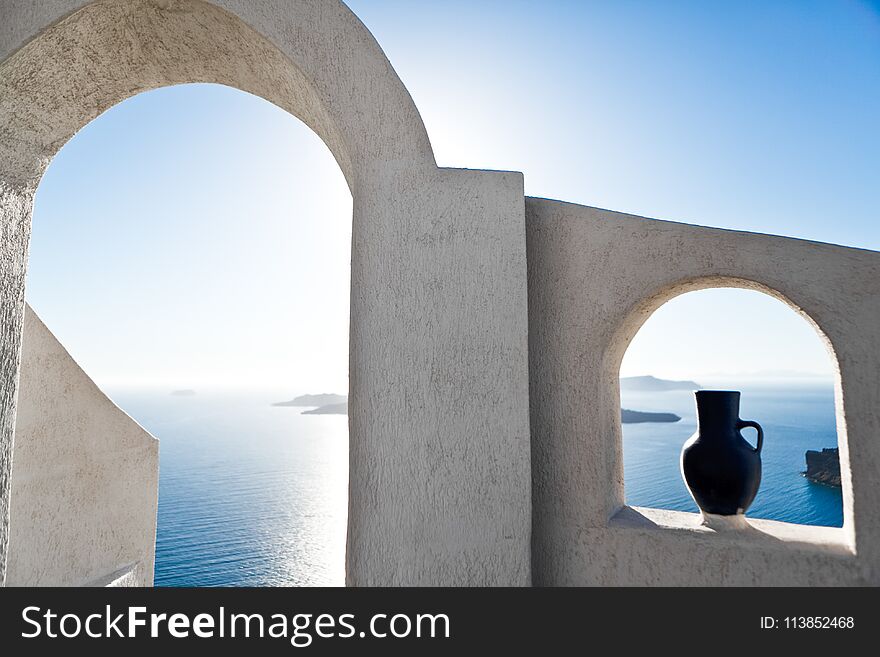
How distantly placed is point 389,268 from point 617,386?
1.17m

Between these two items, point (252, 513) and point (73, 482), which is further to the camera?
point (252, 513)

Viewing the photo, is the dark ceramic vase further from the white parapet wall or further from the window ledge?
the white parapet wall

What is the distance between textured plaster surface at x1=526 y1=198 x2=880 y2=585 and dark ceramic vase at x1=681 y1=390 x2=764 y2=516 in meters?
0.13

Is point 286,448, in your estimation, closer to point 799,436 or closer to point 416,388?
point 799,436

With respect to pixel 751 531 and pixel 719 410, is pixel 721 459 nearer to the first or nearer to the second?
pixel 719 410

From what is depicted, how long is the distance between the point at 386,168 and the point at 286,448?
30610mm

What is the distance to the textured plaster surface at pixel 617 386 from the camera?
1.93 metres

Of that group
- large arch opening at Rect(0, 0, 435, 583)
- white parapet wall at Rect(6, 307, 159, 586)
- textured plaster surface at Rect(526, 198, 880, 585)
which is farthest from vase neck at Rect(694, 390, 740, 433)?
white parapet wall at Rect(6, 307, 159, 586)

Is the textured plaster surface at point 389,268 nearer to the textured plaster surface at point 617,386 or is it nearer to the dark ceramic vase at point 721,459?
the textured plaster surface at point 617,386

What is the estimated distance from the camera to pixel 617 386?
2457 mm

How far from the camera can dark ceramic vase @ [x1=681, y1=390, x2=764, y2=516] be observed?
6.85 feet

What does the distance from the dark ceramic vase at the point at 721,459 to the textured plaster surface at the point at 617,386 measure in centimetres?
13

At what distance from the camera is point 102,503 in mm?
3859

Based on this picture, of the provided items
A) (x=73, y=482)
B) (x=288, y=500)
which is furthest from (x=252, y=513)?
(x=73, y=482)
